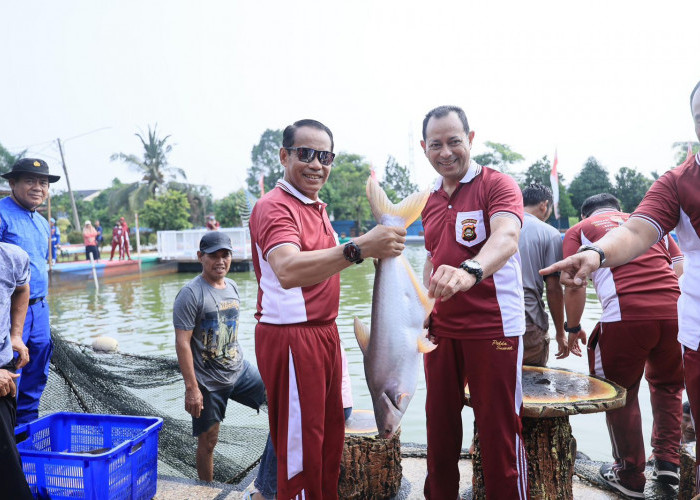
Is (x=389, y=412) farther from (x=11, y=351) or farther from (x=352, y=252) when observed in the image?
(x=11, y=351)

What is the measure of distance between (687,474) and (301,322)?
2.55m

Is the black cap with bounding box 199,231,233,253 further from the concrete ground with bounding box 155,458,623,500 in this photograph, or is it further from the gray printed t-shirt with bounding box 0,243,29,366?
the concrete ground with bounding box 155,458,623,500

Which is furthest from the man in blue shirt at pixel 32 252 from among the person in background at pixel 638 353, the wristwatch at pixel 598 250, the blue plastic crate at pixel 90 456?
the person in background at pixel 638 353

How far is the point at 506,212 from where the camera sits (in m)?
2.69

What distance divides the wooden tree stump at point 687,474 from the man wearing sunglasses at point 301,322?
2.10 meters

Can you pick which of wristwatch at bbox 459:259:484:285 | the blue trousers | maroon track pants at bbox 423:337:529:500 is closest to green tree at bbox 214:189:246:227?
the blue trousers

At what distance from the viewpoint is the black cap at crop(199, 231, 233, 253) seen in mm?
3979

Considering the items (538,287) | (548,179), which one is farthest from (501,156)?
(538,287)

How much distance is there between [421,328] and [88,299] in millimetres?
16478

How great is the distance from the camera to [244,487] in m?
3.62

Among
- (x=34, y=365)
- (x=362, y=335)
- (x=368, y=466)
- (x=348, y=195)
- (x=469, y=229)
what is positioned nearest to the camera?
(x=362, y=335)

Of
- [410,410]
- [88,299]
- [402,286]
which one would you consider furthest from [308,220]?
[88,299]

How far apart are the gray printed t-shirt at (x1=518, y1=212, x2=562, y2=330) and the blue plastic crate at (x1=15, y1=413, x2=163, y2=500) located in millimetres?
2928

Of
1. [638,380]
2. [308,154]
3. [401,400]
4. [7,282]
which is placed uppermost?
[308,154]
